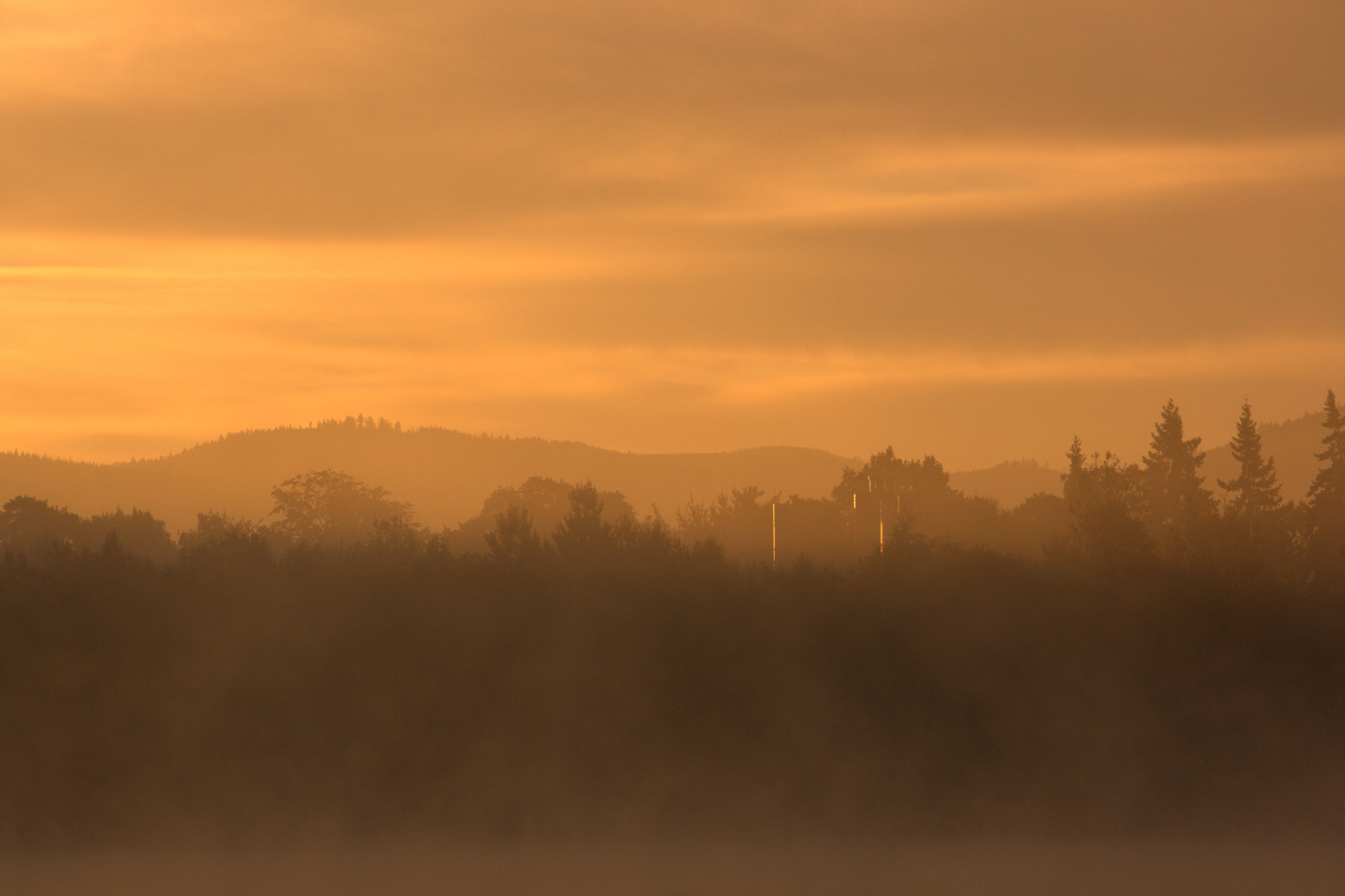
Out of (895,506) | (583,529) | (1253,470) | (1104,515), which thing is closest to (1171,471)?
(1253,470)

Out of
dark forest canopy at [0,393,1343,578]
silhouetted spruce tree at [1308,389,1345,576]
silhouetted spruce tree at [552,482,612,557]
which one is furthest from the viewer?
silhouetted spruce tree at [1308,389,1345,576]

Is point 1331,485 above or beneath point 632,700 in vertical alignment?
above

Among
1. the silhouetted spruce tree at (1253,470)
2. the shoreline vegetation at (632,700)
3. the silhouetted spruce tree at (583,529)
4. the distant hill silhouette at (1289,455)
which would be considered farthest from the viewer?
the distant hill silhouette at (1289,455)

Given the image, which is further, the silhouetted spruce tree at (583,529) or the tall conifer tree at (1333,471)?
the tall conifer tree at (1333,471)

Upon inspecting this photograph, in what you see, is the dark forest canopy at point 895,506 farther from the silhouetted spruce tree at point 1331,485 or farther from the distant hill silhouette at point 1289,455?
the distant hill silhouette at point 1289,455

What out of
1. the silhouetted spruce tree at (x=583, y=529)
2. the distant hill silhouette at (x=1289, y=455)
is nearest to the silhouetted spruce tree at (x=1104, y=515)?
the silhouetted spruce tree at (x=583, y=529)

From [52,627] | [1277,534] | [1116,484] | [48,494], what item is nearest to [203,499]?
[48,494]

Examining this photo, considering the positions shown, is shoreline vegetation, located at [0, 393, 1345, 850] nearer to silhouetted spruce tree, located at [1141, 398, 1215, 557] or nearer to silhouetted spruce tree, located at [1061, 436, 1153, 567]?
silhouetted spruce tree, located at [1061, 436, 1153, 567]

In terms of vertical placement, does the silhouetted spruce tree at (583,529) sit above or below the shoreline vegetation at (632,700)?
above

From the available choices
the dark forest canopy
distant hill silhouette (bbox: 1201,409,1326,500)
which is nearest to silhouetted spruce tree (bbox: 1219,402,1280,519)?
the dark forest canopy

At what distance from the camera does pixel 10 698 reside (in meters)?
20.0

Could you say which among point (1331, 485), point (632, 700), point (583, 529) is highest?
point (1331, 485)

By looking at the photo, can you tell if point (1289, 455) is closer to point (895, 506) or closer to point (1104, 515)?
point (895, 506)

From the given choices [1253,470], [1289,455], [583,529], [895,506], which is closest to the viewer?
[583,529]
